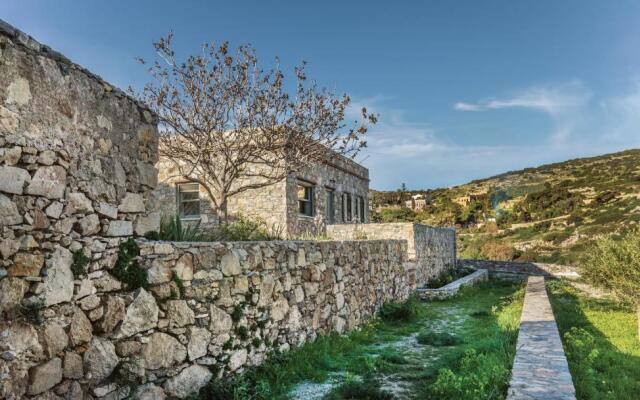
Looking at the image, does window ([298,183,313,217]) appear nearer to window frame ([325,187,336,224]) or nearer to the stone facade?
window frame ([325,187,336,224])

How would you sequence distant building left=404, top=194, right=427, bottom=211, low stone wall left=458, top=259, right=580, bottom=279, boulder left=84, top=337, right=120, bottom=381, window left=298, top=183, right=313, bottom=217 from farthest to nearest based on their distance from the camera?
distant building left=404, top=194, right=427, bottom=211
low stone wall left=458, top=259, right=580, bottom=279
window left=298, top=183, right=313, bottom=217
boulder left=84, top=337, right=120, bottom=381

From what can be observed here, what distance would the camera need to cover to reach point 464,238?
34.3 m

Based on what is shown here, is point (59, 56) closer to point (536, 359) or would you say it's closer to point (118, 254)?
point (118, 254)

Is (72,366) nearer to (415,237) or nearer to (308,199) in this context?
(415,237)

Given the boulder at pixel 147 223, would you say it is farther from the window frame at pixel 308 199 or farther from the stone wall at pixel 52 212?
the window frame at pixel 308 199

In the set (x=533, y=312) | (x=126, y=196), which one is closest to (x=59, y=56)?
(x=126, y=196)

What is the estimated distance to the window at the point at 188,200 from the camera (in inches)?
592

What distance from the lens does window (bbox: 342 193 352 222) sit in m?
19.2

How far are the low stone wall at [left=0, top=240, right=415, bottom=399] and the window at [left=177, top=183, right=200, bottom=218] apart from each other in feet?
29.0

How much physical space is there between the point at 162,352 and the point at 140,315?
42 centimetres

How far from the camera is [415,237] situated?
13.9 metres

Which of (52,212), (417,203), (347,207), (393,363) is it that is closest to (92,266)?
(52,212)

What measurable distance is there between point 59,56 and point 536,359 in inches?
220

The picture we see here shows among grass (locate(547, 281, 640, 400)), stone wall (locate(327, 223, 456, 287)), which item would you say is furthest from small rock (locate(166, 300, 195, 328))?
stone wall (locate(327, 223, 456, 287))
